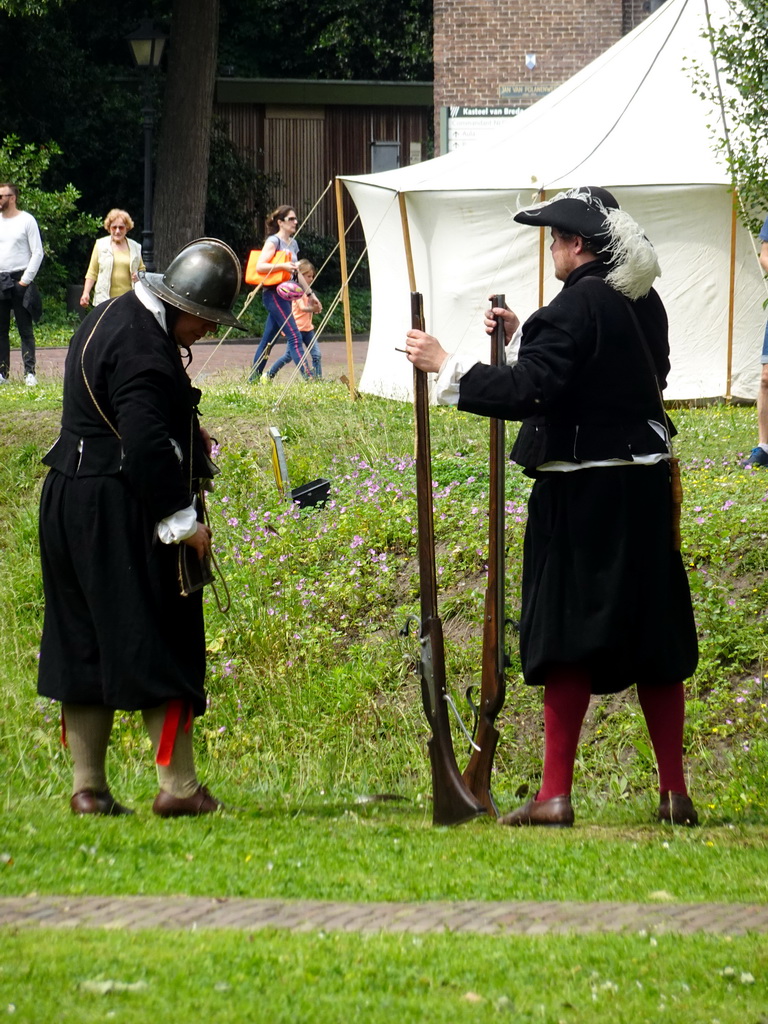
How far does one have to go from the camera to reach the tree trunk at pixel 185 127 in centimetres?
2656

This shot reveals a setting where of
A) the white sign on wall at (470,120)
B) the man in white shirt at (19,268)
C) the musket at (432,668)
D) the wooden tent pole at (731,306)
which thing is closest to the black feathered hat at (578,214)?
the musket at (432,668)

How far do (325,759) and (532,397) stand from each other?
2888 millimetres

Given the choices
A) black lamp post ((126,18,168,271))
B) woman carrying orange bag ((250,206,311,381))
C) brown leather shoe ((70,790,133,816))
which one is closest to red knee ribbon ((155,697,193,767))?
brown leather shoe ((70,790,133,816))

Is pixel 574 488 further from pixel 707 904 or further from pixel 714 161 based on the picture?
pixel 714 161

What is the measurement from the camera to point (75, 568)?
5.05 metres

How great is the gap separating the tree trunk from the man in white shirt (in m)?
10.9

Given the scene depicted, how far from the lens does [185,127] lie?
88.3 feet

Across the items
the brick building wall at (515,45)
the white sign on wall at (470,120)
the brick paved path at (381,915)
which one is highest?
the brick building wall at (515,45)

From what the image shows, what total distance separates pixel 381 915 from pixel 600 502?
154 cm

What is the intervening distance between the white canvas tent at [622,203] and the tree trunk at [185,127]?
12.5 metres

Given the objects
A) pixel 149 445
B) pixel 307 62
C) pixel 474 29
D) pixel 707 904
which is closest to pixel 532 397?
pixel 149 445

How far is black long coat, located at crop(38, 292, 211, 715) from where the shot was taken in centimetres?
490

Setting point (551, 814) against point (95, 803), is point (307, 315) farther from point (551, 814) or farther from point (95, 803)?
point (551, 814)

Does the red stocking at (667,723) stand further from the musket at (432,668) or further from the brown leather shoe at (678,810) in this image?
the musket at (432,668)
